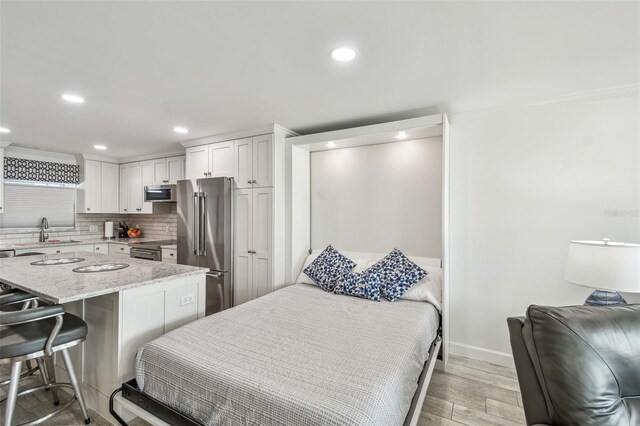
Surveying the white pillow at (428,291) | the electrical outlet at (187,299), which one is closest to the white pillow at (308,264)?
the white pillow at (428,291)

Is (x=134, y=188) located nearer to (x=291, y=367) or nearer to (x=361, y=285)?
(x=361, y=285)

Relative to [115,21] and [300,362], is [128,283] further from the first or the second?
[115,21]

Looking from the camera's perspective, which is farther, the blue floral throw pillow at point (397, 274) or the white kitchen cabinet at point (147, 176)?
the white kitchen cabinet at point (147, 176)

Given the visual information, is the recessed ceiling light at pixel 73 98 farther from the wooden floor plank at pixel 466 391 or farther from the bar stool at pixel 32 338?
the wooden floor plank at pixel 466 391

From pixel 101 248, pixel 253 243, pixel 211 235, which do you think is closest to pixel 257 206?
pixel 253 243

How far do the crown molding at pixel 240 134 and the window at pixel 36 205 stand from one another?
270 cm

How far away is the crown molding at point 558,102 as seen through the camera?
7.63 feet

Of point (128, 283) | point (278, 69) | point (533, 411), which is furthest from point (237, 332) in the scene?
point (278, 69)

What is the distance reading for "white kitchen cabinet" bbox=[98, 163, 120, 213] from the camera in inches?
209

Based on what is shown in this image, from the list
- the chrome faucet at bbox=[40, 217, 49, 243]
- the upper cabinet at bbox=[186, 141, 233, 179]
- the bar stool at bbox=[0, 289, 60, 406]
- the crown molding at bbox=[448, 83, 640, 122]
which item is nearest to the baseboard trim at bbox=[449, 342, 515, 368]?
the crown molding at bbox=[448, 83, 640, 122]

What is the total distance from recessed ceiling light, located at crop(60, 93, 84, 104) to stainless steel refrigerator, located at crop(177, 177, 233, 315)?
144 cm

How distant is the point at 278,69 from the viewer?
2.05 m

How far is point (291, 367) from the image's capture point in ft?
5.04

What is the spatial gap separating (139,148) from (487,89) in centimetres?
468
